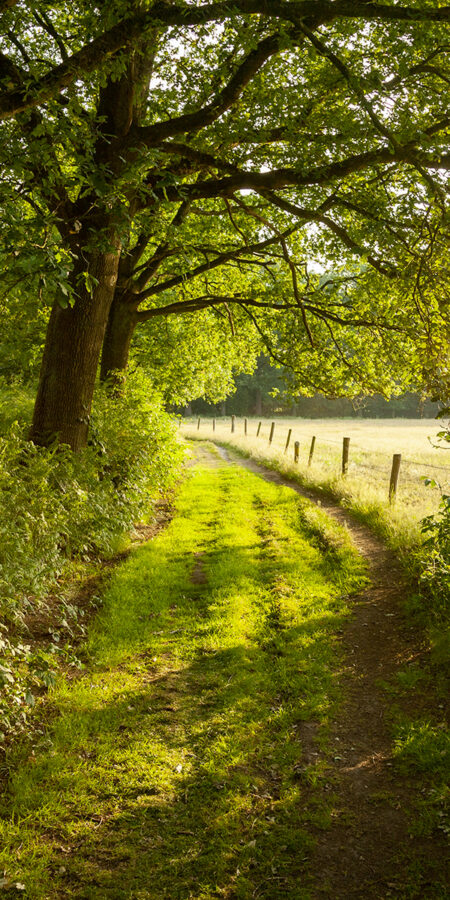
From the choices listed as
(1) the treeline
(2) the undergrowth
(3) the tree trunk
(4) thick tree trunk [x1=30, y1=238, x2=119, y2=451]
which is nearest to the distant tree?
(4) thick tree trunk [x1=30, y1=238, x2=119, y2=451]

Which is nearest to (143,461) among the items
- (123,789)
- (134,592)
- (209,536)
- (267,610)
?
(209,536)

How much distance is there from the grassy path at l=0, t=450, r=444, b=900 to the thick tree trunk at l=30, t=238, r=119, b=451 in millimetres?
2668

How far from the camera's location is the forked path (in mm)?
3779

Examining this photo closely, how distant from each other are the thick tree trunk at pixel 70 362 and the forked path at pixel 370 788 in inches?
211

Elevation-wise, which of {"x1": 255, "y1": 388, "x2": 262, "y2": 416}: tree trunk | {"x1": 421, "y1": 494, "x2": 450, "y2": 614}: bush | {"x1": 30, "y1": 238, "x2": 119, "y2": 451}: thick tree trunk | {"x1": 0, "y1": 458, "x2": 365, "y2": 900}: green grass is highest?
{"x1": 255, "y1": 388, "x2": 262, "y2": 416}: tree trunk

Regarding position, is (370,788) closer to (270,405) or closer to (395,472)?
(395,472)

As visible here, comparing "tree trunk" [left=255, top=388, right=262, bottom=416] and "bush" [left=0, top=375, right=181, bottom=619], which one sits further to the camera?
"tree trunk" [left=255, top=388, right=262, bottom=416]

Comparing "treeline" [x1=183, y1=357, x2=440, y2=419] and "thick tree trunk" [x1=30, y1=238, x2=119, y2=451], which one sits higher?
"treeline" [x1=183, y1=357, x2=440, y2=419]

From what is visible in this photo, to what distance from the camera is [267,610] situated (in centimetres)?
820

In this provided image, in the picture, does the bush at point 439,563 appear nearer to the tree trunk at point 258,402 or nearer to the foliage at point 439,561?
the foliage at point 439,561

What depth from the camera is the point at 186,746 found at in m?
5.12

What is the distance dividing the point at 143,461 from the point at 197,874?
7.82m

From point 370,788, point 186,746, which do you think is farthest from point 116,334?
point 370,788

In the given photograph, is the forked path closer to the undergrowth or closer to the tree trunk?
the undergrowth
